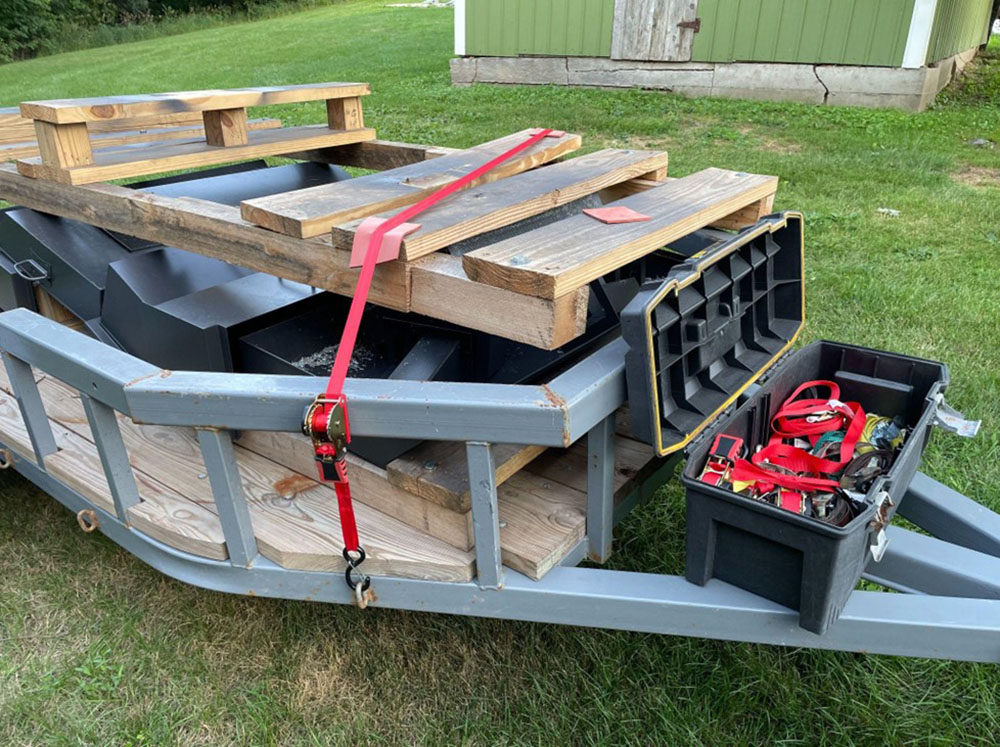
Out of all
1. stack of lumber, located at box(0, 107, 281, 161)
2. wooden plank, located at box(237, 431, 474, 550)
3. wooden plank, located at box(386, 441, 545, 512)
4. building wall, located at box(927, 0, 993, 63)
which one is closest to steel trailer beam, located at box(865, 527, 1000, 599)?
wooden plank, located at box(386, 441, 545, 512)

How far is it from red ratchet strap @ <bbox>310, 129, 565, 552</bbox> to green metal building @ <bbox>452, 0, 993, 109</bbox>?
960 cm

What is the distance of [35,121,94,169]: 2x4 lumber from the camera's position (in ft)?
7.91

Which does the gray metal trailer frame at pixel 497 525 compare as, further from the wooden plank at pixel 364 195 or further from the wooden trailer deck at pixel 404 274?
the wooden plank at pixel 364 195

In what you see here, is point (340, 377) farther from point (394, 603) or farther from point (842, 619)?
point (842, 619)

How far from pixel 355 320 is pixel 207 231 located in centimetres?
73

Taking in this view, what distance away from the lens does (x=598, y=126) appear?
899 cm

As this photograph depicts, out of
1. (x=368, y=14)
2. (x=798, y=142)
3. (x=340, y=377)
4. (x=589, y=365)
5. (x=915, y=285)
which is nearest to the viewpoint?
(x=340, y=377)

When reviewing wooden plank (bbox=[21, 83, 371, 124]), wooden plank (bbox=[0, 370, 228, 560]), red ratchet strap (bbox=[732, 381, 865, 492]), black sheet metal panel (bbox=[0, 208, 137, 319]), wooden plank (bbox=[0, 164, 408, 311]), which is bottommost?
wooden plank (bbox=[0, 370, 228, 560])

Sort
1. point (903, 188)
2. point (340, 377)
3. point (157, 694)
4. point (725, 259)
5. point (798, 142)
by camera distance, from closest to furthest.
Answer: point (340, 377) < point (725, 259) < point (157, 694) < point (903, 188) < point (798, 142)

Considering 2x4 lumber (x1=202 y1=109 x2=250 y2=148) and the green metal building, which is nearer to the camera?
2x4 lumber (x1=202 y1=109 x2=250 y2=148)

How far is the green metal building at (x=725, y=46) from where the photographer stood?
9.83 m

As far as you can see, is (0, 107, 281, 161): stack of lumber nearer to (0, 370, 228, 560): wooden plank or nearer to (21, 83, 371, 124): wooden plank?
(21, 83, 371, 124): wooden plank

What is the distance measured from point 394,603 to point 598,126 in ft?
25.9

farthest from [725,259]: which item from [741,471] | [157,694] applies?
[157,694]
